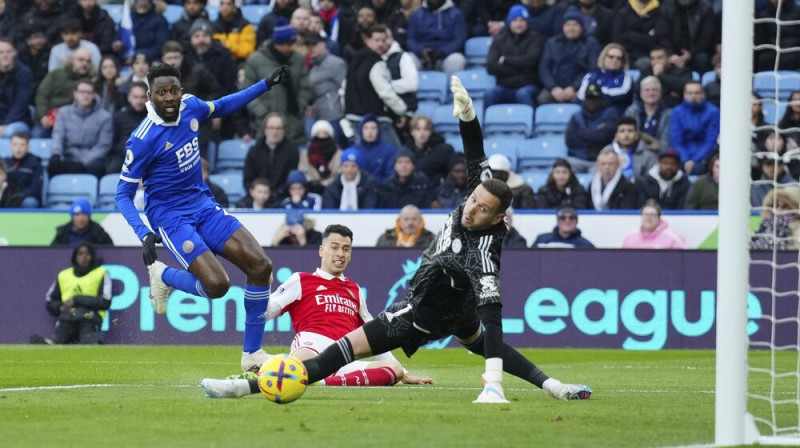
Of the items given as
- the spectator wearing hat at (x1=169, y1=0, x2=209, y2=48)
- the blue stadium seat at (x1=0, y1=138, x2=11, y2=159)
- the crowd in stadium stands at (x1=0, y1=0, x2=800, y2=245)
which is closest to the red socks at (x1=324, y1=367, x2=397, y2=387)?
the crowd in stadium stands at (x1=0, y1=0, x2=800, y2=245)

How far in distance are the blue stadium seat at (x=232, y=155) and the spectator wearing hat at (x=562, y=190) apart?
499 centimetres

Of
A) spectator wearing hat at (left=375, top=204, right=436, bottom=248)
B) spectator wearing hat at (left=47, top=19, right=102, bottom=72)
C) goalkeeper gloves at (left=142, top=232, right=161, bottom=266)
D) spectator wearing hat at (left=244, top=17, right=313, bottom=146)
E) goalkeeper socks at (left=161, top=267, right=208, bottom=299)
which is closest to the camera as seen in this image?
goalkeeper gloves at (left=142, top=232, right=161, bottom=266)

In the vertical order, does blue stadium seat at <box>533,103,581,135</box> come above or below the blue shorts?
above

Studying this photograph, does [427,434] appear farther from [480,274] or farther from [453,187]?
[453,187]

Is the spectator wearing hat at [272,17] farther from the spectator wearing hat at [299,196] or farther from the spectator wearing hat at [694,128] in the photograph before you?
the spectator wearing hat at [694,128]

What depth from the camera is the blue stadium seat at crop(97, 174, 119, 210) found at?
1991 cm

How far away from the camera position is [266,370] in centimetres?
814

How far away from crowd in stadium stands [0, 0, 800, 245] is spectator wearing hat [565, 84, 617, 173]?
0.02m

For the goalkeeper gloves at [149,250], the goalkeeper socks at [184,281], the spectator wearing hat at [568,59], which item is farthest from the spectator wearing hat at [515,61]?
the goalkeeper gloves at [149,250]

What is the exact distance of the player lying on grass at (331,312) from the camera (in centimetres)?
1038

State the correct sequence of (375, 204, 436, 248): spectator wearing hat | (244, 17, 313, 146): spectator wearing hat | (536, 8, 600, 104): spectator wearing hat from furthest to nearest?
(244, 17, 313, 146): spectator wearing hat → (536, 8, 600, 104): spectator wearing hat → (375, 204, 436, 248): spectator wearing hat

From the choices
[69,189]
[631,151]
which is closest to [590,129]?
[631,151]

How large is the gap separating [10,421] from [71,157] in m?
13.4

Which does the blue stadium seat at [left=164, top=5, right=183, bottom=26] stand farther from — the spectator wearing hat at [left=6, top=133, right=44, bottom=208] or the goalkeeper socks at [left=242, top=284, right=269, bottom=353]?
the goalkeeper socks at [left=242, top=284, right=269, bottom=353]
